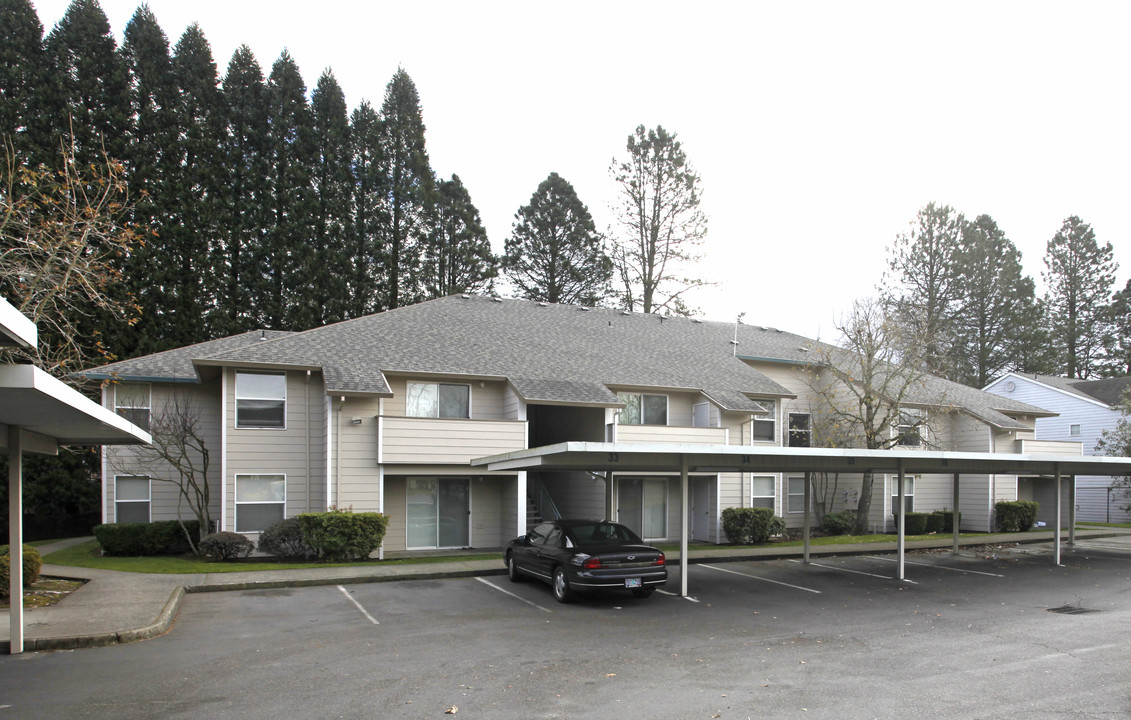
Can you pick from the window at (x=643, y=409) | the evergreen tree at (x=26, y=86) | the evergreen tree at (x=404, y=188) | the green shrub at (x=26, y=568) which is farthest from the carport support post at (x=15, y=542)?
the evergreen tree at (x=404, y=188)

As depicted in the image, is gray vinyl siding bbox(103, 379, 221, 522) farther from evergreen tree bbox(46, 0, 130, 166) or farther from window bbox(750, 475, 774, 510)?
evergreen tree bbox(46, 0, 130, 166)

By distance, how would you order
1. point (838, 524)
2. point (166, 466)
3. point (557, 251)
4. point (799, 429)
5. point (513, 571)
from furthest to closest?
point (557, 251), point (799, 429), point (838, 524), point (166, 466), point (513, 571)

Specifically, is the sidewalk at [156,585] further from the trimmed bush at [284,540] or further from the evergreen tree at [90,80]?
the evergreen tree at [90,80]

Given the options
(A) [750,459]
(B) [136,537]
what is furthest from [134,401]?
(A) [750,459]

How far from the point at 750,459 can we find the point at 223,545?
40.5 ft

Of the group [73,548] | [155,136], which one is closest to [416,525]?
[73,548]

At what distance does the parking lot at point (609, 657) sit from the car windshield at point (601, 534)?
1041mm

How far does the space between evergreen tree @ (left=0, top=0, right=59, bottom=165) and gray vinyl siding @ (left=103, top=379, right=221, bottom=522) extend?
16703 millimetres

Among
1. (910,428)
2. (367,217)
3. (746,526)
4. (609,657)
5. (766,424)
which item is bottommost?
(746,526)

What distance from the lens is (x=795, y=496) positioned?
28.2 metres

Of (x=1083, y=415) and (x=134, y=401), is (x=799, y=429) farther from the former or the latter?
(x=134, y=401)

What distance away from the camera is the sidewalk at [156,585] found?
1060 cm

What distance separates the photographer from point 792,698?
783cm

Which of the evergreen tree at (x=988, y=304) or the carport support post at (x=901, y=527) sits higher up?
the evergreen tree at (x=988, y=304)
